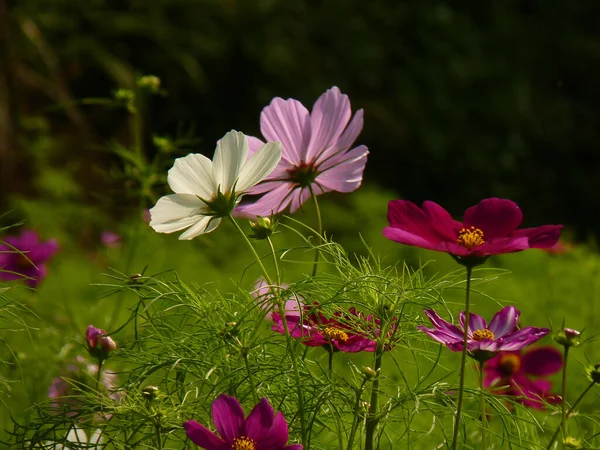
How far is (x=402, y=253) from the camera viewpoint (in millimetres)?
2490

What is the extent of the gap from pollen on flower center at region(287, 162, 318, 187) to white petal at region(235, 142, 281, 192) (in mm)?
104

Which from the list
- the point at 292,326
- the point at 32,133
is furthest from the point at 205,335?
the point at 32,133

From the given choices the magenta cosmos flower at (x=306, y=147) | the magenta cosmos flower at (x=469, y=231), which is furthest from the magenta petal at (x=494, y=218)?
the magenta cosmos flower at (x=306, y=147)

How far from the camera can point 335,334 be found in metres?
0.66

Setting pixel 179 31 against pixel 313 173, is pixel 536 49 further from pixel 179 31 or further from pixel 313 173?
pixel 313 173

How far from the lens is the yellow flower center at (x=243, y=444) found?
0.58 m

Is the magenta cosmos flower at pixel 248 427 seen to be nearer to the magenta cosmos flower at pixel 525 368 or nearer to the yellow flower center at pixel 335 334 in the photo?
the yellow flower center at pixel 335 334

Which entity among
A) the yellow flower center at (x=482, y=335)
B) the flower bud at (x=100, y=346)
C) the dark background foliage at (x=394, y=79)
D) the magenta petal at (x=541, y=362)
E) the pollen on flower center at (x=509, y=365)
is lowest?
the dark background foliage at (x=394, y=79)

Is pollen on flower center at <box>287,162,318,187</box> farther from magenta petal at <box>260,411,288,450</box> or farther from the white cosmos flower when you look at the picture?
magenta petal at <box>260,411,288,450</box>

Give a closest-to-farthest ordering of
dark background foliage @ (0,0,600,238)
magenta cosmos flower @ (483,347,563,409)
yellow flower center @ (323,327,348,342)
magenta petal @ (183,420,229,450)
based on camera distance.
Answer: magenta petal @ (183,420,229,450)
yellow flower center @ (323,327,348,342)
magenta cosmos flower @ (483,347,563,409)
dark background foliage @ (0,0,600,238)

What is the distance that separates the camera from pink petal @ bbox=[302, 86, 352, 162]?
29.1 inches

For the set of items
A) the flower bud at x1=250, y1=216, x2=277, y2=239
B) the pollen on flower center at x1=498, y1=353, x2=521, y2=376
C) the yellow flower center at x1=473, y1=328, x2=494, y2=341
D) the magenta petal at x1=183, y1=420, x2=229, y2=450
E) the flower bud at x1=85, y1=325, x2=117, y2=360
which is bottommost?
the pollen on flower center at x1=498, y1=353, x2=521, y2=376

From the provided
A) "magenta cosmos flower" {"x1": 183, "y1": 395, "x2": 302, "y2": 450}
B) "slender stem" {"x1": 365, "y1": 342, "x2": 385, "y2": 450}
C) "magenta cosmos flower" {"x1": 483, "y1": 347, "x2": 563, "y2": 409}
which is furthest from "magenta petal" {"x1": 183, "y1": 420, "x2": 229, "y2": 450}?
"magenta cosmos flower" {"x1": 483, "y1": 347, "x2": 563, "y2": 409}

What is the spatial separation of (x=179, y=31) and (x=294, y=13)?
476 mm
